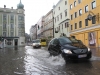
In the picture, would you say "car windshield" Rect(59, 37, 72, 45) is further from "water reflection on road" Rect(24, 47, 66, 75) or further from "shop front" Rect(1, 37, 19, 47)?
"shop front" Rect(1, 37, 19, 47)

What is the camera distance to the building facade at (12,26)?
66625 mm

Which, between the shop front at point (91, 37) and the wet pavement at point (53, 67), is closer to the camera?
the wet pavement at point (53, 67)

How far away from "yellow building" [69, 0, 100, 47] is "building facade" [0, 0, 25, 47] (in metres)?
33.9

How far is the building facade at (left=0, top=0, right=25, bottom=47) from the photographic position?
66625 mm

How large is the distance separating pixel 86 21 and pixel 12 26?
141 ft

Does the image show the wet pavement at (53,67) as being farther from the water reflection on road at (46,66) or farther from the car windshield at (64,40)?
the car windshield at (64,40)

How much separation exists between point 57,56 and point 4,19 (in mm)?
60513

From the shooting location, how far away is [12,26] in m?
68.3

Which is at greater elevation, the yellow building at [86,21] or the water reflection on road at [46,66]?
the yellow building at [86,21]

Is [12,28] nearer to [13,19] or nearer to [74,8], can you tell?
[13,19]

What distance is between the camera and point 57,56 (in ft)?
34.2

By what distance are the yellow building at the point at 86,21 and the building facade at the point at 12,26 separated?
3386cm

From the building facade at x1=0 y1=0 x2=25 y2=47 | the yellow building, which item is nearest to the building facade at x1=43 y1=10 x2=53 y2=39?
the building facade at x1=0 y1=0 x2=25 y2=47

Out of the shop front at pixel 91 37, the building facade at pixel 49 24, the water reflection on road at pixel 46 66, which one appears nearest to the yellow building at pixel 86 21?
the shop front at pixel 91 37
